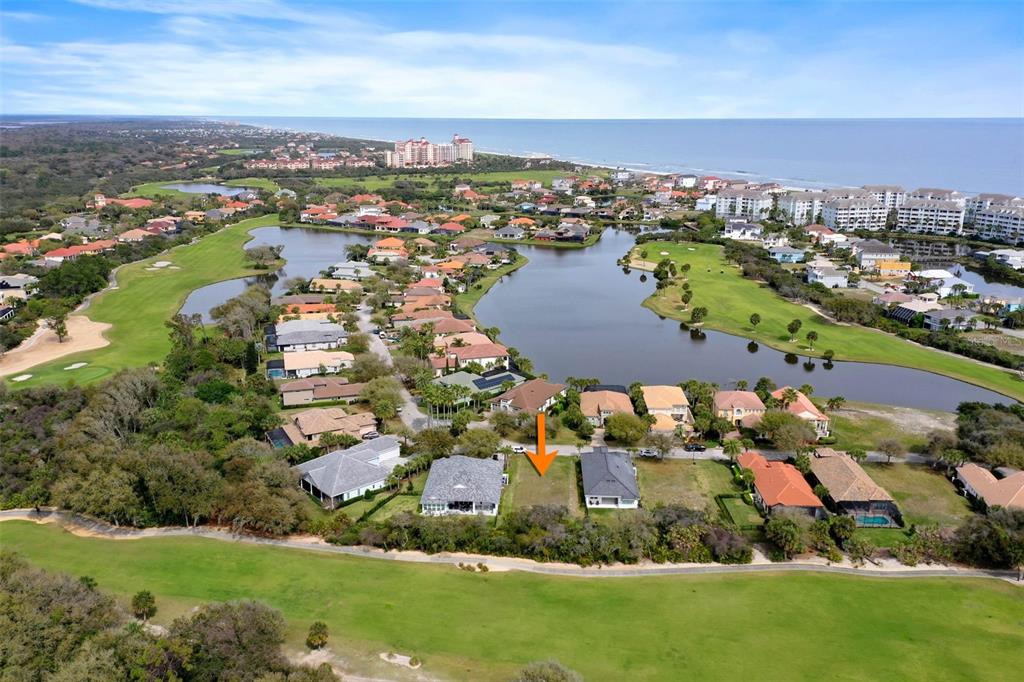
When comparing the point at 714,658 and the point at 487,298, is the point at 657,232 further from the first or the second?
the point at 714,658

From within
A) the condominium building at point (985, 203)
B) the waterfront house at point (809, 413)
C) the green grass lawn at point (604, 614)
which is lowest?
the green grass lawn at point (604, 614)

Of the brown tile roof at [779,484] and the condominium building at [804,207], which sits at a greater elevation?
the condominium building at [804,207]

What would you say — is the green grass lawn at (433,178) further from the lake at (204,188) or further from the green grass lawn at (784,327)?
the green grass lawn at (784,327)

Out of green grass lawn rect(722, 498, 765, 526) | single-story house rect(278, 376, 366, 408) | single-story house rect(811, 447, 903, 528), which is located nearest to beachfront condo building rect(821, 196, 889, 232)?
single-story house rect(811, 447, 903, 528)

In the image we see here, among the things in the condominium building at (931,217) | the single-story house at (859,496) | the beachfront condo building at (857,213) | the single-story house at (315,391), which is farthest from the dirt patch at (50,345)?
the condominium building at (931,217)

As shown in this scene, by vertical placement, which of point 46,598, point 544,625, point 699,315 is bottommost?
point 544,625

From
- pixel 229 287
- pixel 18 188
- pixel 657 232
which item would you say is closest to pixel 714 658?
pixel 229 287
